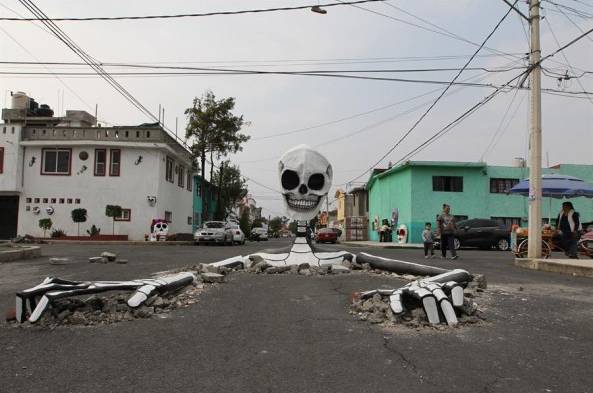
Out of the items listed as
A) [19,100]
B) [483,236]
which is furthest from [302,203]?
[19,100]

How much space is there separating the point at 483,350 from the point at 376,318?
1377 millimetres

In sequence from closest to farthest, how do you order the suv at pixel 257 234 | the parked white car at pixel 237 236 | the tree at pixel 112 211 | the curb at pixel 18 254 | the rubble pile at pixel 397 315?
the rubble pile at pixel 397 315, the curb at pixel 18 254, the tree at pixel 112 211, the parked white car at pixel 237 236, the suv at pixel 257 234

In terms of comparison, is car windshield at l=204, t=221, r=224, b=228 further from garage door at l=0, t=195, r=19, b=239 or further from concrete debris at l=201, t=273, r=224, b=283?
concrete debris at l=201, t=273, r=224, b=283

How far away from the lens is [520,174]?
36375mm

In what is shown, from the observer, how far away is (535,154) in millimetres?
14391

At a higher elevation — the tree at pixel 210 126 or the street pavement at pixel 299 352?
the tree at pixel 210 126

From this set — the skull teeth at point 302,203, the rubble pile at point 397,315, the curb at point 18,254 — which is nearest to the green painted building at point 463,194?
the curb at point 18,254

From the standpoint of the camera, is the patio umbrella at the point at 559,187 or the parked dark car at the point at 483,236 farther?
the parked dark car at the point at 483,236

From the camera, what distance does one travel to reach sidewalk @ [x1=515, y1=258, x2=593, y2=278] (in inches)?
436

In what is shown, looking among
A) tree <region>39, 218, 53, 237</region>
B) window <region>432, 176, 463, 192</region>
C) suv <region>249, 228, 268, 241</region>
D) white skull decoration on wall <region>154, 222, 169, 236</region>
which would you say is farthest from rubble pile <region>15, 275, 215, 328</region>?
suv <region>249, 228, 268, 241</region>

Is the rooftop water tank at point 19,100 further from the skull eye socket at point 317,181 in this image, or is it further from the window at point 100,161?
the skull eye socket at point 317,181

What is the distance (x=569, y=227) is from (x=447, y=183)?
21.8 m

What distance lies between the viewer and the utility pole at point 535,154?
46.9 ft

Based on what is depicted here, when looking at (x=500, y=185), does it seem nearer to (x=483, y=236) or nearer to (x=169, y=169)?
(x=483, y=236)
